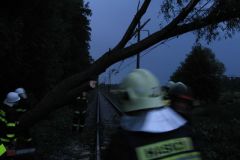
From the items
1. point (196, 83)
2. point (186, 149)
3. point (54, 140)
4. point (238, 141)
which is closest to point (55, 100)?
point (54, 140)

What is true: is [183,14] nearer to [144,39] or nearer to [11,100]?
[144,39]

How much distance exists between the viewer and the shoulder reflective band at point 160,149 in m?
3.17

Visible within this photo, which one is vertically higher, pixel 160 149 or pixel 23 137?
pixel 160 149

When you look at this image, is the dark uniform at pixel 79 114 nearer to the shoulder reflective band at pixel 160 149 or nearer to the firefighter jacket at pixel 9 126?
the firefighter jacket at pixel 9 126

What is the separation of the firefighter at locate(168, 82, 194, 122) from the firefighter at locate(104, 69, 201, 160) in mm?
2076

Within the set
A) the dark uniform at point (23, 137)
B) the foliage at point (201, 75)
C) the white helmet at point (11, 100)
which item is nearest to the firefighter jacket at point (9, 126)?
the white helmet at point (11, 100)

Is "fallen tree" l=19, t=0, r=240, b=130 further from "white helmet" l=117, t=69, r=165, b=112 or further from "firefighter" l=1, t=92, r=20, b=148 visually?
"white helmet" l=117, t=69, r=165, b=112

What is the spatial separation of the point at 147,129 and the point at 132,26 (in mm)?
13298

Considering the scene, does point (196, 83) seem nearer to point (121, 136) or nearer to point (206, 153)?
point (206, 153)

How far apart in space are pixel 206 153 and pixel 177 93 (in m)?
7.63

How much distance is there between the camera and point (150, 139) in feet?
10.5

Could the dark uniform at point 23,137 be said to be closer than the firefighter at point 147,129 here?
No

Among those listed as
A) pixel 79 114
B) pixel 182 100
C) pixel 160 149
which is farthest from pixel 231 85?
pixel 160 149

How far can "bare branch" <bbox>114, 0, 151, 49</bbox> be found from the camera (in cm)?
1608
